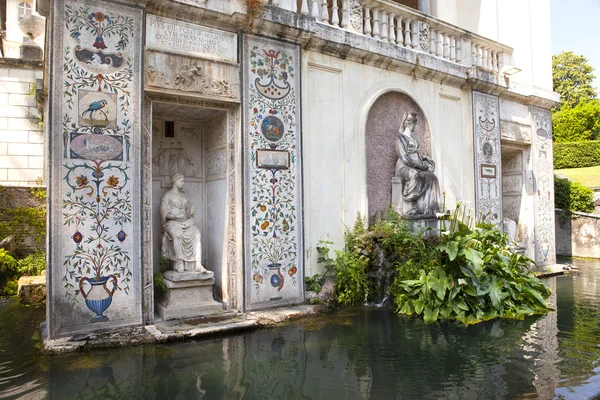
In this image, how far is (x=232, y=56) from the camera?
6.29 meters

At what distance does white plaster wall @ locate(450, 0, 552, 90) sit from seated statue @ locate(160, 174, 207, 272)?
8.27m

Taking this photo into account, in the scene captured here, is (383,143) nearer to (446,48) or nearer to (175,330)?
(446,48)

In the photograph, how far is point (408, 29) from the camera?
8.72 metres

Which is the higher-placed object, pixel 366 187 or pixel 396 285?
pixel 366 187

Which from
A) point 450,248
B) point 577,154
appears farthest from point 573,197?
point 577,154

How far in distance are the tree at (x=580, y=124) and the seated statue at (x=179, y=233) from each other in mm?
27472

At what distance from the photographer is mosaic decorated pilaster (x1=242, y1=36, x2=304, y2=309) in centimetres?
632

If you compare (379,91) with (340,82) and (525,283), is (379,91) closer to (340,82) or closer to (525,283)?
(340,82)

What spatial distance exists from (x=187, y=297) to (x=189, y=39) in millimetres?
3509

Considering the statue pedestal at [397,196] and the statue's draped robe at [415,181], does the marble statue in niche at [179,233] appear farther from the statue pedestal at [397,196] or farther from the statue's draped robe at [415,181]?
the statue's draped robe at [415,181]

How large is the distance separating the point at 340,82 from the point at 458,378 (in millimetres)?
5251

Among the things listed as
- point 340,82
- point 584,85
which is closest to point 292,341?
point 340,82

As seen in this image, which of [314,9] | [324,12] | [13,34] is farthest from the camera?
[13,34]

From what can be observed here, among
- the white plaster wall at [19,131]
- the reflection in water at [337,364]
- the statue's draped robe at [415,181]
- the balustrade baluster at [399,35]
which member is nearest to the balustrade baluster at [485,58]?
the balustrade baluster at [399,35]
